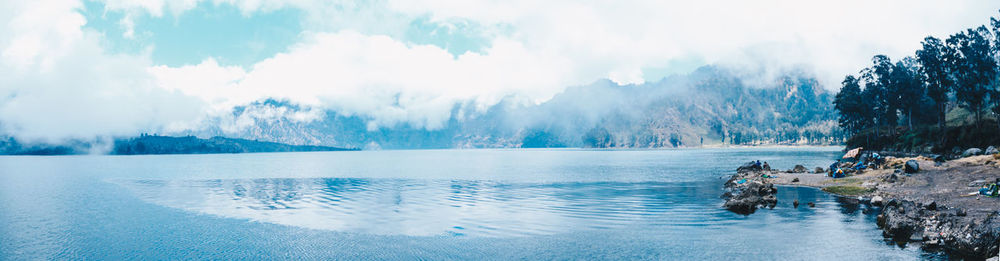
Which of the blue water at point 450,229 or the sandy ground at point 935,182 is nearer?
the blue water at point 450,229

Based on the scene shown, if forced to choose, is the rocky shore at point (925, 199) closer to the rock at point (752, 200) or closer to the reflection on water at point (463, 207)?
the rock at point (752, 200)

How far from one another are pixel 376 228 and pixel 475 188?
40118 millimetres

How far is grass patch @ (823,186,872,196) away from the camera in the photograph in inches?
2220

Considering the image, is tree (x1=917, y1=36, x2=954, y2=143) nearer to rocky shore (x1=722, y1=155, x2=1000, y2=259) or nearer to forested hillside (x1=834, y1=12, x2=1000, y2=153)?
forested hillside (x1=834, y1=12, x2=1000, y2=153)

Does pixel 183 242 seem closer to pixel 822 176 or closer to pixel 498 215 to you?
pixel 498 215

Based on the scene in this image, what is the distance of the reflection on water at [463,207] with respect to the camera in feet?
139

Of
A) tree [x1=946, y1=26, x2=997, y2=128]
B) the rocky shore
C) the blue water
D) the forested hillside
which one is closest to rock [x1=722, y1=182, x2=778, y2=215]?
the rocky shore

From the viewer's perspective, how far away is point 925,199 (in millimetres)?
45531

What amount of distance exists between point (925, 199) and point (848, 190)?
13.4 meters

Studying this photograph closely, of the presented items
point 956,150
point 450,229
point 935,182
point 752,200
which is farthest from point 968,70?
point 450,229

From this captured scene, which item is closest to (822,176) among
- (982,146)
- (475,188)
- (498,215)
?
(982,146)

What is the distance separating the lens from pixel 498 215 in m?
48.4

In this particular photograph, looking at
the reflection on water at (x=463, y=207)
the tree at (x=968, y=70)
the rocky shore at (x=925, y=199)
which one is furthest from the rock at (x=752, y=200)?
the tree at (x=968, y=70)

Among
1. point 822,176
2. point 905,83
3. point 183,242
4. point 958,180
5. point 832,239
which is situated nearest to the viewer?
point 832,239
